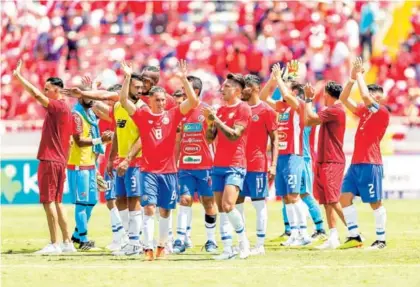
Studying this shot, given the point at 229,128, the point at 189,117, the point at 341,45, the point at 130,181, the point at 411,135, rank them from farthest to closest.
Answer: the point at 341,45, the point at 411,135, the point at 189,117, the point at 130,181, the point at 229,128

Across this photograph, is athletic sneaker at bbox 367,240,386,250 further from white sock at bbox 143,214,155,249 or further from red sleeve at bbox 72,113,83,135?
red sleeve at bbox 72,113,83,135

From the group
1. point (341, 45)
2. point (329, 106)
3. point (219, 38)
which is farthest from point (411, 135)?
point (329, 106)

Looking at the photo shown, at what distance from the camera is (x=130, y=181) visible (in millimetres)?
16922

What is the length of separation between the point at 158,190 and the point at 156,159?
1.41 feet

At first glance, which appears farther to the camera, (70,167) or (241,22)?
(241,22)

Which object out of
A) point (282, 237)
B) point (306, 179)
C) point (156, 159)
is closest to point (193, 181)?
point (156, 159)

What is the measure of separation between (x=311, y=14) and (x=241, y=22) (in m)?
→ 2.33

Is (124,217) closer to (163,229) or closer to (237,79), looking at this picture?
(163,229)

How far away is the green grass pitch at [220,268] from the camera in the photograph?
1347 centimetres

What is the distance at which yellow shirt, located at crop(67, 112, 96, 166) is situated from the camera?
734 inches

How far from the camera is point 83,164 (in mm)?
18797

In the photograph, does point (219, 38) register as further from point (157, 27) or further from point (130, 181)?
point (130, 181)

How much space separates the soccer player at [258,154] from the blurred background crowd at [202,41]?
17.3 m

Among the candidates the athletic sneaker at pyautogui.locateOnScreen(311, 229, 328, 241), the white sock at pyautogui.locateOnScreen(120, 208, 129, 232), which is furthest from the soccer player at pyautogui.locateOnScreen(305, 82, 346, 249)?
the white sock at pyautogui.locateOnScreen(120, 208, 129, 232)
